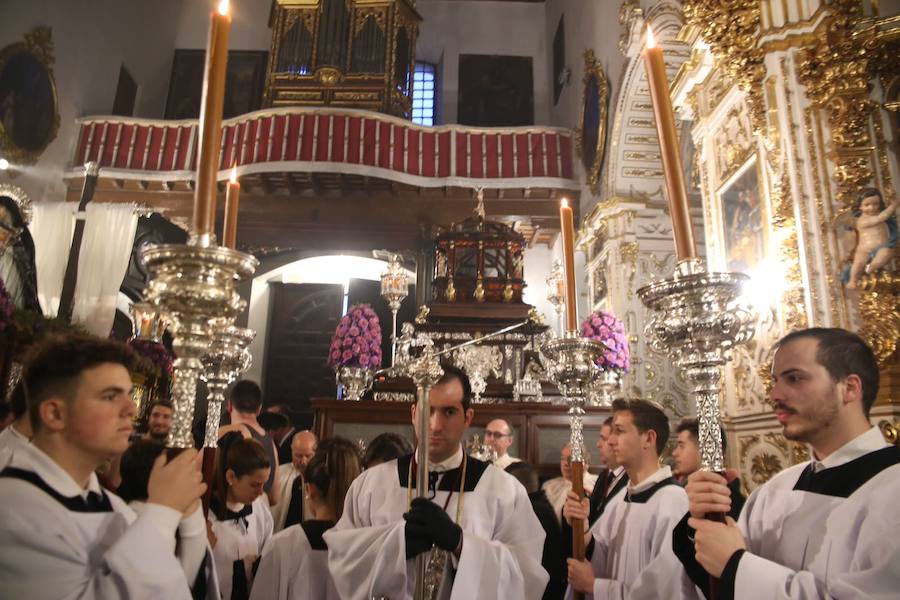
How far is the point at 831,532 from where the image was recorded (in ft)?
5.18

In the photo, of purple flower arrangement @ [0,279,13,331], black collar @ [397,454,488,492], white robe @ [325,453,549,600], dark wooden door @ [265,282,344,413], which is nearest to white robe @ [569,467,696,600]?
white robe @ [325,453,549,600]

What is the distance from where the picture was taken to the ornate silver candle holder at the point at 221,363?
6.21 feet

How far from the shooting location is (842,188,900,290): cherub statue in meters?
3.75

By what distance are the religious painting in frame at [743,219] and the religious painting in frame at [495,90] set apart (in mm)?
9858

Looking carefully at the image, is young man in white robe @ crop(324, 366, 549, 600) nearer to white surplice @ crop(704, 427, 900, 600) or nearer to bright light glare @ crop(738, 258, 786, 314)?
white surplice @ crop(704, 427, 900, 600)

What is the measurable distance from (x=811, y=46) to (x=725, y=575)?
4.17m

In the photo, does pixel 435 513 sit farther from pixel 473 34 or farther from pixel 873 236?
pixel 473 34

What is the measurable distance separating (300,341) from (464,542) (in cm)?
1242

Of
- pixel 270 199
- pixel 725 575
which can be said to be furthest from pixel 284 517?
pixel 270 199

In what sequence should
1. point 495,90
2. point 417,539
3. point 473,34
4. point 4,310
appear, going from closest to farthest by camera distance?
point 417,539 < point 4,310 < point 495,90 < point 473,34

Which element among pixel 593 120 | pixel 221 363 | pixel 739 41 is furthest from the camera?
pixel 593 120

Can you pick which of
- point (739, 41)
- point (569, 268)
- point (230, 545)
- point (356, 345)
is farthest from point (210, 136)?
point (356, 345)

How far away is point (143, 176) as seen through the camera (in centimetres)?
1185

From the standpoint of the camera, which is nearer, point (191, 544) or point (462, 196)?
point (191, 544)
